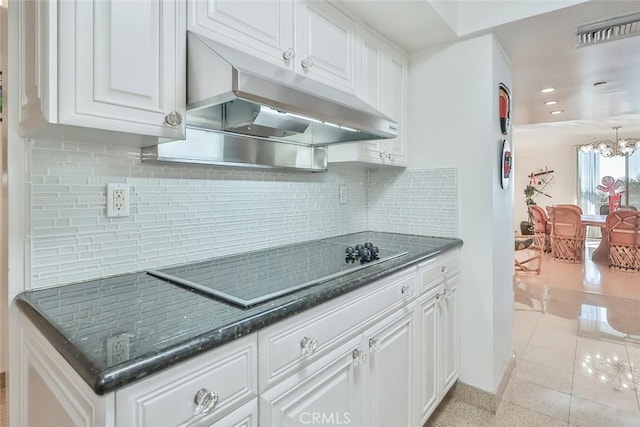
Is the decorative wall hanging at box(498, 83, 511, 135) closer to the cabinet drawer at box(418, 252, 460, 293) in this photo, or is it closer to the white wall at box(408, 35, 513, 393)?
the white wall at box(408, 35, 513, 393)

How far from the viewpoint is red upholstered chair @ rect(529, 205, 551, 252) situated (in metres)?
7.09

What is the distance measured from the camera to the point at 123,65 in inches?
38.1

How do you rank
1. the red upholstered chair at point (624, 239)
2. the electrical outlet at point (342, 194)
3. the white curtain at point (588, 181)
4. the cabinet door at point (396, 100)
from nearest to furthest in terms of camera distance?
the cabinet door at point (396, 100)
the electrical outlet at point (342, 194)
the red upholstered chair at point (624, 239)
the white curtain at point (588, 181)

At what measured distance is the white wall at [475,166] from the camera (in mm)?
2061

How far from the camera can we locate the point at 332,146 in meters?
2.05

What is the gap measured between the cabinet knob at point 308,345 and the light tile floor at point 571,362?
1.27 m

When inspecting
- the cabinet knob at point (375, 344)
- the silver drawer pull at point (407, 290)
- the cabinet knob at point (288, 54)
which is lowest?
the cabinet knob at point (375, 344)

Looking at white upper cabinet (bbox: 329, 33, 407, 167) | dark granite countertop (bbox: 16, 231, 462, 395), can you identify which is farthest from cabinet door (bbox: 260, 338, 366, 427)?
white upper cabinet (bbox: 329, 33, 407, 167)

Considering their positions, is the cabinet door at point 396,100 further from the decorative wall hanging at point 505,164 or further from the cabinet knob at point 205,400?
the cabinet knob at point 205,400

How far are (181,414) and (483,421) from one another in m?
1.85

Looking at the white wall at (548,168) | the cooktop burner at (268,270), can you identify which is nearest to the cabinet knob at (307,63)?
the cooktop burner at (268,270)

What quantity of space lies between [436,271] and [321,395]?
100cm

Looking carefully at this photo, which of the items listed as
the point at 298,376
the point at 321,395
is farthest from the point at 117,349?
the point at 321,395

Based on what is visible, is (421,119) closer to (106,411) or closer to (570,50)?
(570,50)
